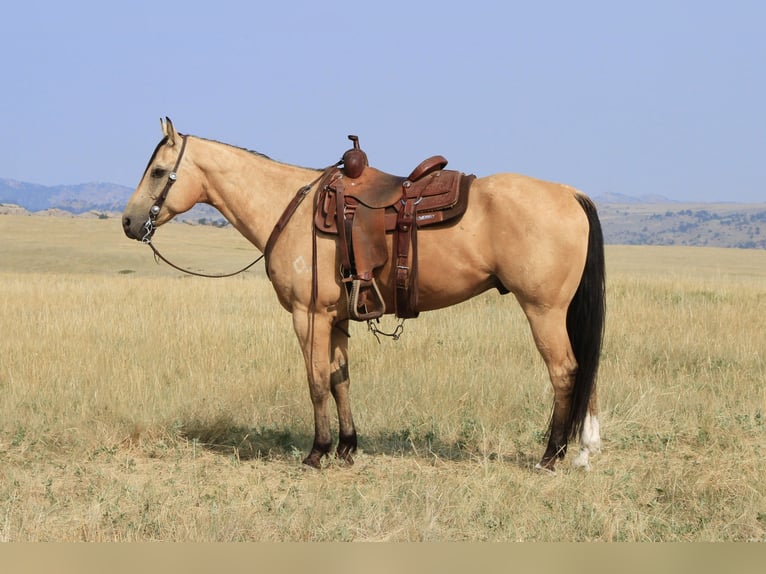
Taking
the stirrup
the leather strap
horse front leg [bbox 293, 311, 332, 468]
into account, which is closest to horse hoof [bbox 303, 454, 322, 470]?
horse front leg [bbox 293, 311, 332, 468]

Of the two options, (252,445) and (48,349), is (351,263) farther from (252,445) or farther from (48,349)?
(48,349)

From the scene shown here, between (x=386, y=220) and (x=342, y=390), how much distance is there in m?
1.46

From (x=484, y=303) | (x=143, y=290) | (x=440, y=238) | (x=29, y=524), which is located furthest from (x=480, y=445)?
(x=143, y=290)

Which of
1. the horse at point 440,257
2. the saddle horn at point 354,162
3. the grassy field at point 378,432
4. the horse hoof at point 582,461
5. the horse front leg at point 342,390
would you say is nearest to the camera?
the grassy field at point 378,432

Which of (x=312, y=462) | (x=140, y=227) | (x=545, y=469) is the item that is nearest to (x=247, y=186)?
(x=140, y=227)

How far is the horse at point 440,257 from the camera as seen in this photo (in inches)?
230

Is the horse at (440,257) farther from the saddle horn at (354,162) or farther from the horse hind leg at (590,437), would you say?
the saddle horn at (354,162)

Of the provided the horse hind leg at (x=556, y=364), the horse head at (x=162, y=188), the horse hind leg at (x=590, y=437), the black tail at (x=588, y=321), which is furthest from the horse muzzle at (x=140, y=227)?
the horse hind leg at (x=590, y=437)

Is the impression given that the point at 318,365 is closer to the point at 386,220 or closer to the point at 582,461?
the point at 386,220

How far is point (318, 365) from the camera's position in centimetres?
618

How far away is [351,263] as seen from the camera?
6000mm

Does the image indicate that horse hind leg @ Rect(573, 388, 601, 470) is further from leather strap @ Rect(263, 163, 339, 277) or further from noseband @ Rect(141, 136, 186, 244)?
noseband @ Rect(141, 136, 186, 244)

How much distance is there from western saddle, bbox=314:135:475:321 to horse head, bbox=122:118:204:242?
1.15 metres

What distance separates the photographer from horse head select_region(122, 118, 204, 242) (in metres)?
6.37
